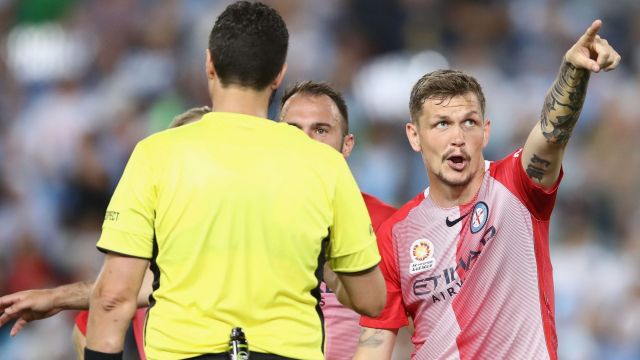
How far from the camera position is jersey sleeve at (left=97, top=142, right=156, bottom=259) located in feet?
12.3

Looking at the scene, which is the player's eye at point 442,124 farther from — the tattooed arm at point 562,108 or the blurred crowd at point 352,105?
the blurred crowd at point 352,105

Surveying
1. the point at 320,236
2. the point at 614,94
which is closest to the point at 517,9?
the point at 614,94

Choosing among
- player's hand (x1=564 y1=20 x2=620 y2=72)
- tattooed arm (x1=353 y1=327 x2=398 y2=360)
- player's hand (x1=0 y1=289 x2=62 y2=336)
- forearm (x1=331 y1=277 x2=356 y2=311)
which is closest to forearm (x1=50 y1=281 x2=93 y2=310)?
player's hand (x1=0 y1=289 x2=62 y2=336)

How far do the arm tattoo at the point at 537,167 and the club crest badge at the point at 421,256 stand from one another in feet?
2.16

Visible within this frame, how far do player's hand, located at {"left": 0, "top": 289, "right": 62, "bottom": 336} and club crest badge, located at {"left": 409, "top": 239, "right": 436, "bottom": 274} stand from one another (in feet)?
5.41

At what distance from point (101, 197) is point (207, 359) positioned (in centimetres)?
672

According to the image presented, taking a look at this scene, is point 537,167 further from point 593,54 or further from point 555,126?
point 593,54

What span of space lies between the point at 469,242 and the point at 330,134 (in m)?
1.22

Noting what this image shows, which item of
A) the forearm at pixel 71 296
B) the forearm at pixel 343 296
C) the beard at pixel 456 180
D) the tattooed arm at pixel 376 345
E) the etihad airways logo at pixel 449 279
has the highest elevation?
the beard at pixel 456 180

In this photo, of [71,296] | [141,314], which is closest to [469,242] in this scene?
[71,296]

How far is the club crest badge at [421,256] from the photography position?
5.41 meters

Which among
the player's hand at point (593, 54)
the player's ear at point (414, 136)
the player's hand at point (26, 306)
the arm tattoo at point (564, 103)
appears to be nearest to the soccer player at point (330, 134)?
the player's ear at point (414, 136)

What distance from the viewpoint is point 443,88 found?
5.52 meters

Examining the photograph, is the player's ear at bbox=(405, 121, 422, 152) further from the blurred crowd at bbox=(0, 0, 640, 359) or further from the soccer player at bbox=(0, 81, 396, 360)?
the blurred crowd at bbox=(0, 0, 640, 359)
